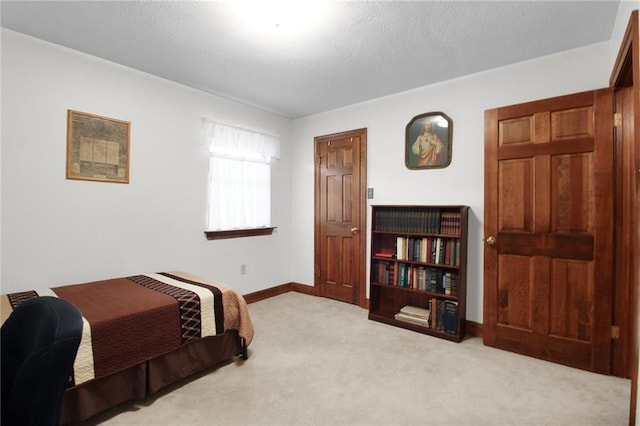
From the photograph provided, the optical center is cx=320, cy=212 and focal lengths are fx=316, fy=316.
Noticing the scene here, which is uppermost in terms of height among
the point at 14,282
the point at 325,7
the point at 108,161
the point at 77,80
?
the point at 325,7

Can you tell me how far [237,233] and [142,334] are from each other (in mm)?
1949

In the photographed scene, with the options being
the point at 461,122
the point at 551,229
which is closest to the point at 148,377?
the point at 551,229

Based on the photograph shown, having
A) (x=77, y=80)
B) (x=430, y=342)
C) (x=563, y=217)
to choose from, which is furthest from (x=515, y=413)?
(x=77, y=80)

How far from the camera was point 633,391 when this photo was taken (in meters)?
1.54

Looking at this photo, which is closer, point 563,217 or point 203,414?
point 203,414

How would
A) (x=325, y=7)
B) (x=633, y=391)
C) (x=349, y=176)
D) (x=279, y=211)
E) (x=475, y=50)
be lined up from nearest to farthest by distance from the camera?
(x=633, y=391), (x=325, y=7), (x=475, y=50), (x=349, y=176), (x=279, y=211)

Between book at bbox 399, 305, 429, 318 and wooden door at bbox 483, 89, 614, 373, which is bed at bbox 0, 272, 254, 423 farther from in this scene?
wooden door at bbox 483, 89, 614, 373

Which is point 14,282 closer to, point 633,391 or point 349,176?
point 349,176

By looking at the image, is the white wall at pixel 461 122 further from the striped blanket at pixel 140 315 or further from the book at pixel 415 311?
the striped blanket at pixel 140 315

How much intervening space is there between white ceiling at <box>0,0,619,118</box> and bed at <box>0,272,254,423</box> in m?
1.91

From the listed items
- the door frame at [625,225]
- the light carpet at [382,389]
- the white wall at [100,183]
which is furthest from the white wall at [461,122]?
the white wall at [100,183]

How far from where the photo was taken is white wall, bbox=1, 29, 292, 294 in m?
2.34

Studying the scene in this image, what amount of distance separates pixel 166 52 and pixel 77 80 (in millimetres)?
771

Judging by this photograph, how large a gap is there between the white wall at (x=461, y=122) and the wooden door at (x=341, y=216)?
0.14 meters
